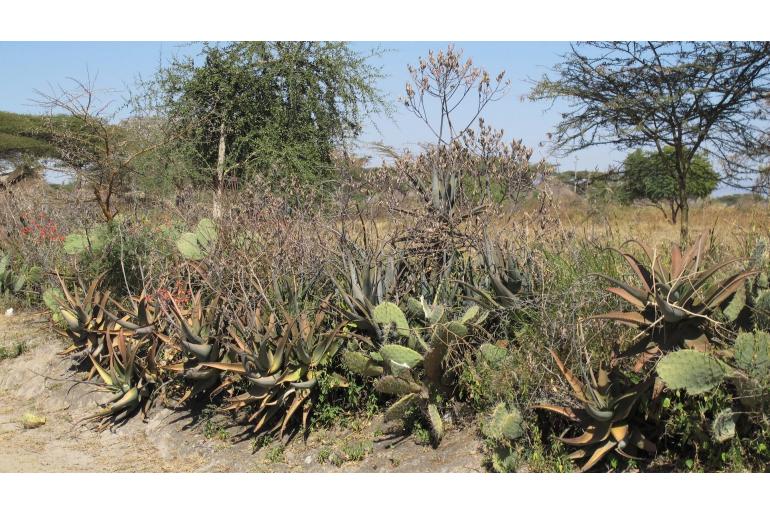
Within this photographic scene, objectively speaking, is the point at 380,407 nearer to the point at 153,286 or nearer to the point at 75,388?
the point at 153,286

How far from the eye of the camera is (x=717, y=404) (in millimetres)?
4262

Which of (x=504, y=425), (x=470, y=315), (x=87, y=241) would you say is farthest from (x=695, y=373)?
(x=87, y=241)

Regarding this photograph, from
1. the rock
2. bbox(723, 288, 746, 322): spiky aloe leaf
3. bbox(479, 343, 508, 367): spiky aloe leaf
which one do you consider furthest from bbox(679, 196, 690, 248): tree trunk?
the rock

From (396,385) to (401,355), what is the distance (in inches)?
8.5

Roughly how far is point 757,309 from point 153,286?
18.3 ft

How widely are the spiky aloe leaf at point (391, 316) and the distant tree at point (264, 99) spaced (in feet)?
26.0

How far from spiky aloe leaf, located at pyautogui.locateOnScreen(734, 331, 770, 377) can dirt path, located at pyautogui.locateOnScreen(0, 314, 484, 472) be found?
170 centimetres

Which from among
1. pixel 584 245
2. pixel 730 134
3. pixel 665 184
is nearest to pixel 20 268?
pixel 584 245

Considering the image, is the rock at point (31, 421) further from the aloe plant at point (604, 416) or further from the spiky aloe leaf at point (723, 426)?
the spiky aloe leaf at point (723, 426)

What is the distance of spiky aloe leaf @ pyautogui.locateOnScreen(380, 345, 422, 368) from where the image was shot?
5.39 metres

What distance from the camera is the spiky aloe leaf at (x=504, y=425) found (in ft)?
15.2

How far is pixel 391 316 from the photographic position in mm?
5820

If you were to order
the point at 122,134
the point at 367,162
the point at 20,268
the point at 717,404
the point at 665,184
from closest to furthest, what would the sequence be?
the point at 717,404
the point at 367,162
the point at 20,268
the point at 122,134
the point at 665,184

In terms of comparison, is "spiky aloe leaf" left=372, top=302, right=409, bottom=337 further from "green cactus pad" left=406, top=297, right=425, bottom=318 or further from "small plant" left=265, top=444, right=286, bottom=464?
"small plant" left=265, top=444, right=286, bottom=464
